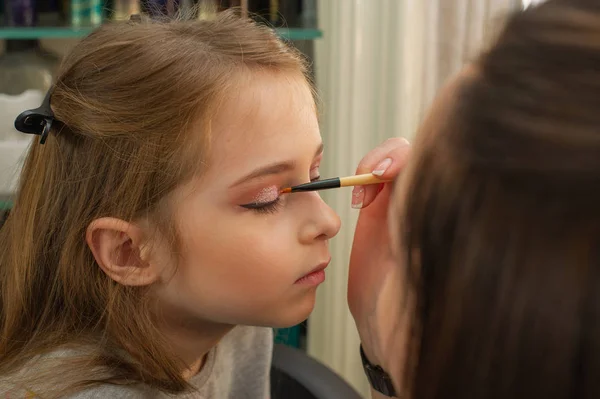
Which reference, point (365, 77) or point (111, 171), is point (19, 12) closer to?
point (365, 77)

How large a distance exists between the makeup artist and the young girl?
0.36 m

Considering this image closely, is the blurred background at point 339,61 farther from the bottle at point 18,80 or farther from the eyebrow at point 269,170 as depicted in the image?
the eyebrow at point 269,170

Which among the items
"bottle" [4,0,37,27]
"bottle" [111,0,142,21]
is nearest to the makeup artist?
"bottle" [111,0,142,21]

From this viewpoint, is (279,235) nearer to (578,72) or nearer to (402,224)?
(402,224)

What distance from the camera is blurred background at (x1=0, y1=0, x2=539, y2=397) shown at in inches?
57.0

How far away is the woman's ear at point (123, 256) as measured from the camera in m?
0.84

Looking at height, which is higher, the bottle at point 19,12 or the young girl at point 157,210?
the bottle at point 19,12

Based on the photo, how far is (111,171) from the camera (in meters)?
0.82

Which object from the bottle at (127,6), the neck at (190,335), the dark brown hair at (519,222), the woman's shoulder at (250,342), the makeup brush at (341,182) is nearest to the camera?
the dark brown hair at (519,222)

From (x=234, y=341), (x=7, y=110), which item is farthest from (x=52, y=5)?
(x=234, y=341)

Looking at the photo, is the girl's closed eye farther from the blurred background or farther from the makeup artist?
the blurred background

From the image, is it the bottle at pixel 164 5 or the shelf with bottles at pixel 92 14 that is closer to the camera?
the bottle at pixel 164 5

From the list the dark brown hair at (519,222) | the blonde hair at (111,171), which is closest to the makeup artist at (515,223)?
the dark brown hair at (519,222)

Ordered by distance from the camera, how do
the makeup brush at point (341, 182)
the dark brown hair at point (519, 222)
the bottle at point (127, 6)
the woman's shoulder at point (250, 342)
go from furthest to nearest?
1. the bottle at point (127, 6)
2. the woman's shoulder at point (250, 342)
3. the makeup brush at point (341, 182)
4. the dark brown hair at point (519, 222)
